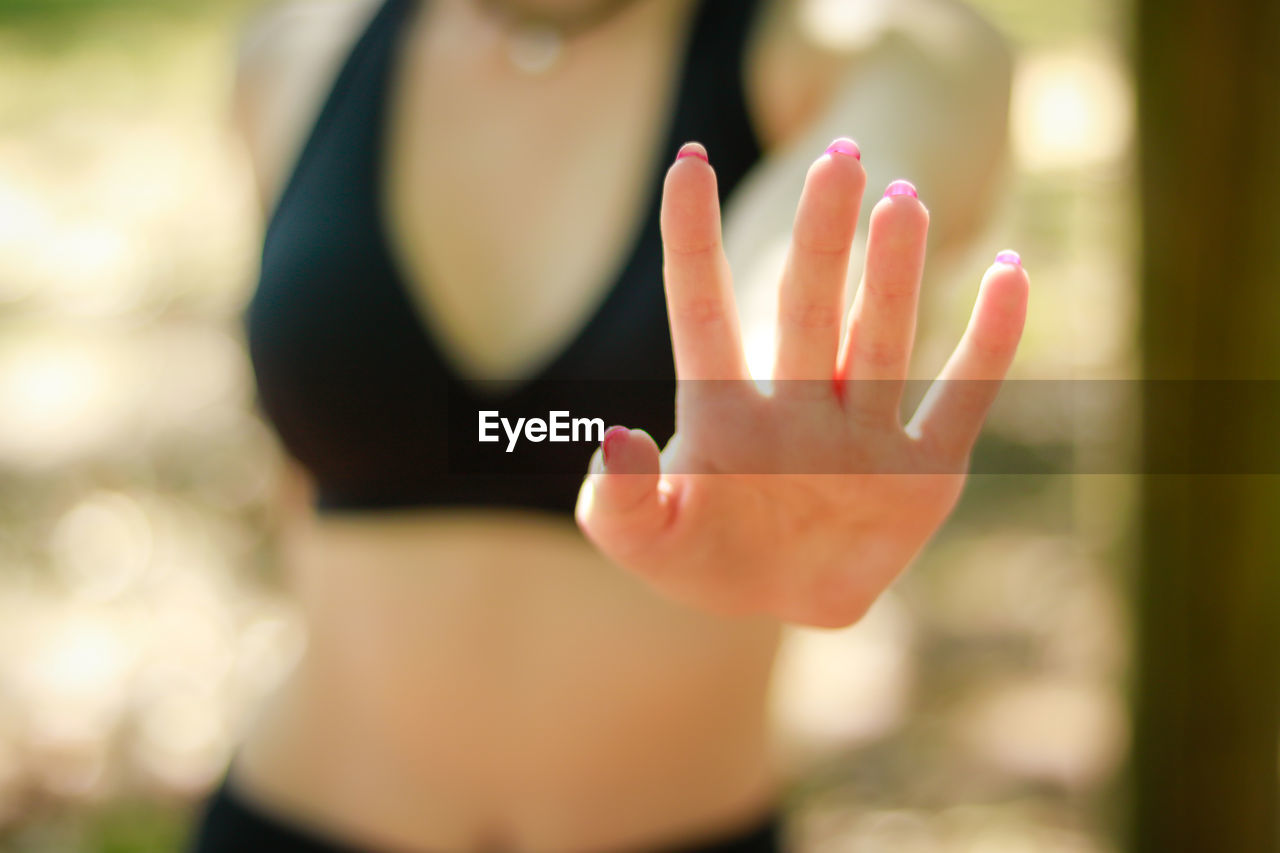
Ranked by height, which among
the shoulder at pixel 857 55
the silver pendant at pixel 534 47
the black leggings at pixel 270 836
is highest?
the silver pendant at pixel 534 47

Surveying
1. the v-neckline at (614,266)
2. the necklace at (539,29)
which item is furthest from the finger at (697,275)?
the necklace at (539,29)

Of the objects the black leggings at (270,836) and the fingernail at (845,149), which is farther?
the black leggings at (270,836)

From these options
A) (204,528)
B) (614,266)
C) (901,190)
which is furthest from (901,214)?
(204,528)

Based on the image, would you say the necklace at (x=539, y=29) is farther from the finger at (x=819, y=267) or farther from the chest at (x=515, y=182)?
the finger at (x=819, y=267)

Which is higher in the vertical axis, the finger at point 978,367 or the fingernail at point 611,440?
the finger at point 978,367

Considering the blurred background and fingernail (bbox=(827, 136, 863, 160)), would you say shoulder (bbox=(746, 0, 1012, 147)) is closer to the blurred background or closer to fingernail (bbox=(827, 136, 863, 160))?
fingernail (bbox=(827, 136, 863, 160))

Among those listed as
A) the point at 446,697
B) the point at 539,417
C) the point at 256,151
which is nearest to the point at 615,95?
the point at 539,417

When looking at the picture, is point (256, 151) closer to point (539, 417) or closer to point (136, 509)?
point (539, 417)
